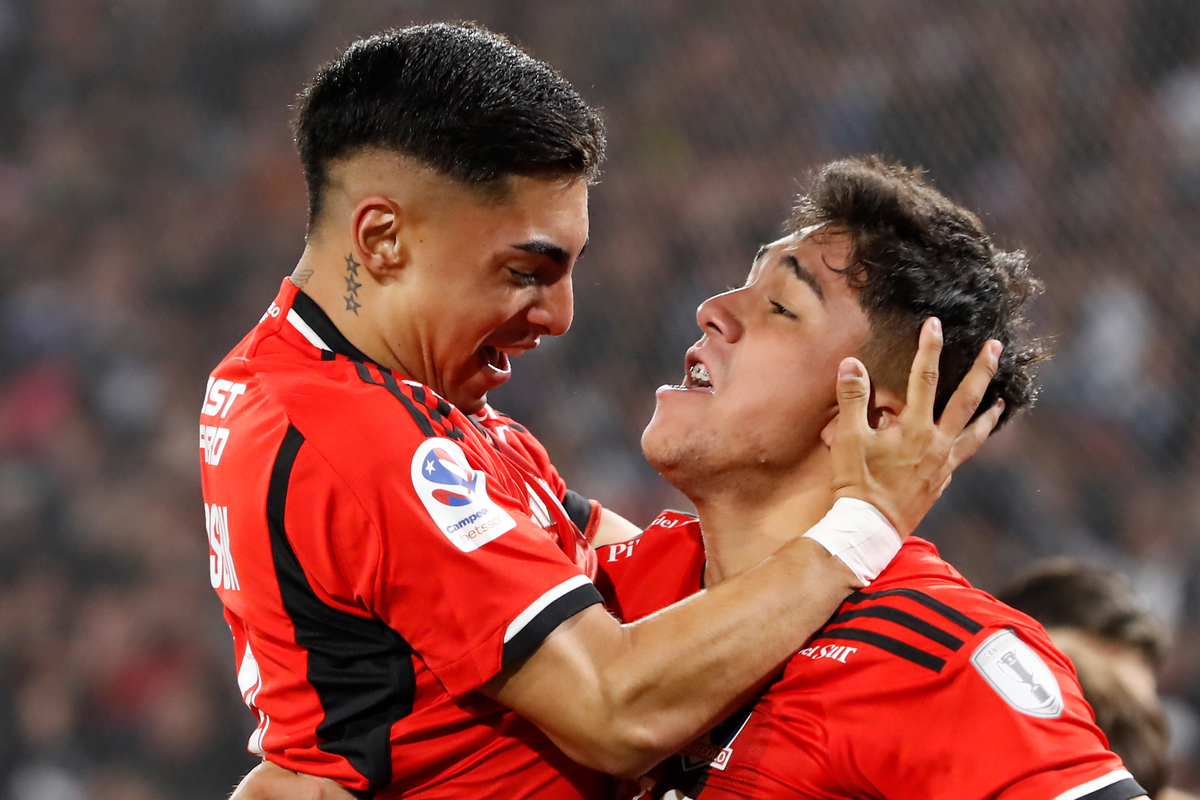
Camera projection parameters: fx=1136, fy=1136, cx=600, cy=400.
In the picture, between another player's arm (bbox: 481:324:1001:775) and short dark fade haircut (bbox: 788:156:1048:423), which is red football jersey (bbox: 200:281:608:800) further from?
short dark fade haircut (bbox: 788:156:1048:423)

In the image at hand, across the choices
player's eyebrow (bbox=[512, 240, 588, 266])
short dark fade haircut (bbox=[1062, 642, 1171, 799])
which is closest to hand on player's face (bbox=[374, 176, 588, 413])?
player's eyebrow (bbox=[512, 240, 588, 266])

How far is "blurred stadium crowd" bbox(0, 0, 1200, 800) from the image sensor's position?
5453 mm

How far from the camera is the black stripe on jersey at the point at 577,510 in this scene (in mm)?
2713

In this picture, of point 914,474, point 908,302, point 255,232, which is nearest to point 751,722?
point 914,474

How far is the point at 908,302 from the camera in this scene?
2.25 metres

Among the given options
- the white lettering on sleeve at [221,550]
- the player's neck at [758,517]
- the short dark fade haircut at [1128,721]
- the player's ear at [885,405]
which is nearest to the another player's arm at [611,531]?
the player's neck at [758,517]

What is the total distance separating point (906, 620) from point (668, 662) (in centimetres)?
44

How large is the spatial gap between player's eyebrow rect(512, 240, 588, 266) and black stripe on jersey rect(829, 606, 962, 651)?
85cm

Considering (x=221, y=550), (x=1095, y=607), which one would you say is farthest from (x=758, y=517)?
(x=1095, y=607)

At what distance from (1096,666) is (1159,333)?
9.89 ft

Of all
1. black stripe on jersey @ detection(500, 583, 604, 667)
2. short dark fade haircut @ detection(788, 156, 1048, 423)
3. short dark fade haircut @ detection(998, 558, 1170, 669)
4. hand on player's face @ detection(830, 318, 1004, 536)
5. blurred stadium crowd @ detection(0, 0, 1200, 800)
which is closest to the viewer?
black stripe on jersey @ detection(500, 583, 604, 667)

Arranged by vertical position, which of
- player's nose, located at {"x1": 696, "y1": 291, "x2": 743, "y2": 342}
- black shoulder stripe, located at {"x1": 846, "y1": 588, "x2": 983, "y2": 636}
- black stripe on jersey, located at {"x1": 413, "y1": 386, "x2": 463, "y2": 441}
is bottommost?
black shoulder stripe, located at {"x1": 846, "y1": 588, "x2": 983, "y2": 636}

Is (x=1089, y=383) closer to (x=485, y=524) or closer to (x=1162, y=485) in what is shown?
(x=1162, y=485)

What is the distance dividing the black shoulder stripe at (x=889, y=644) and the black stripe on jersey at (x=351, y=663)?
751 millimetres
